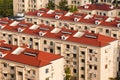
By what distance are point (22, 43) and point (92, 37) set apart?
12.4m

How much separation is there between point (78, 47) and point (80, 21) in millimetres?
15248

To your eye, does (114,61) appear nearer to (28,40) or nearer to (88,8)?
(28,40)

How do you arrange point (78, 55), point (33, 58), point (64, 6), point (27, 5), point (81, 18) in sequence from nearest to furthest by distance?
point (33, 58)
point (78, 55)
point (81, 18)
point (64, 6)
point (27, 5)

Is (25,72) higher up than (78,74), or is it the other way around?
(25,72)

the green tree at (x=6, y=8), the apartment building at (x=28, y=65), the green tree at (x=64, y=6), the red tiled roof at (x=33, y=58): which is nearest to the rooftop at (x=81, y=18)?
the green tree at (x=64, y=6)

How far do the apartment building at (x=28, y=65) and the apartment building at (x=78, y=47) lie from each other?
6.69 meters

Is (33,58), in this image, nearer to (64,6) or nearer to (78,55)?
(78,55)

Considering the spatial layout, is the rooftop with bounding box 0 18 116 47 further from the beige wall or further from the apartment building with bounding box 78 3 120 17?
the apartment building with bounding box 78 3 120 17

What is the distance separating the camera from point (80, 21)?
69.6 metres

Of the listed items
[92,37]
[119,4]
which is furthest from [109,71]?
[119,4]

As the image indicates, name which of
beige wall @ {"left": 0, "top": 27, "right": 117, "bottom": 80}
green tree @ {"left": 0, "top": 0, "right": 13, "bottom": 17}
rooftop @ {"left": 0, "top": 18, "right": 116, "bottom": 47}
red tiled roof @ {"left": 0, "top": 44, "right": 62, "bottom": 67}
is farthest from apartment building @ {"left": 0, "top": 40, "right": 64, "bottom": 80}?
green tree @ {"left": 0, "top": 0, "right": 13, "bottom": 17}

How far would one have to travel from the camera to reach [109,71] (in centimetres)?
5575

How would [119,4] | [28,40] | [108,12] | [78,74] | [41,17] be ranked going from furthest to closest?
[119,4]
[108,12]
[41,17]
[28,40]
[78,74]

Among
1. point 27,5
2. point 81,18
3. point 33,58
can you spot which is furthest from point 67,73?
point 27,5
